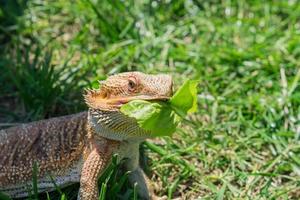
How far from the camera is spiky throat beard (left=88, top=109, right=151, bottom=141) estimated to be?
3.64m

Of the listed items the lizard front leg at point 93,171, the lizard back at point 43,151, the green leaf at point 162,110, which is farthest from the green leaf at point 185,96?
the lizard back at point 43,151

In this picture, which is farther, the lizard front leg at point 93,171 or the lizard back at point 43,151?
the lizard back at point 43,151

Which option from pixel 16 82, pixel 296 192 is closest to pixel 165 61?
pixel 16 82

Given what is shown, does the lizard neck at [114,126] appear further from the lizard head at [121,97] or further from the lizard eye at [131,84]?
the lizard eye at [131,84]

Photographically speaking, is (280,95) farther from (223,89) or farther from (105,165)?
(105,165)

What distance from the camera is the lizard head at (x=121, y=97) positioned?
11.6 feet

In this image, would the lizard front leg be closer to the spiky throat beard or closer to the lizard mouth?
the spiky throat beard

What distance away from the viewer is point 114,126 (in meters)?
3.70

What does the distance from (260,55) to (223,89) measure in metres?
0.42

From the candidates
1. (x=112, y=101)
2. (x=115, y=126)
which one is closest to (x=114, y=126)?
(x=115, y=126)

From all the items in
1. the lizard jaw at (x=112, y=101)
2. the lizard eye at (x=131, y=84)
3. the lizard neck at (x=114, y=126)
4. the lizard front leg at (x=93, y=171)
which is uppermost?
the lizard eye at (x=131, y=84)

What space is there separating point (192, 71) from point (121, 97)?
1.80 m

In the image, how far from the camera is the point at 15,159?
395cm

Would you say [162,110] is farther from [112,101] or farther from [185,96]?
[112,101]
